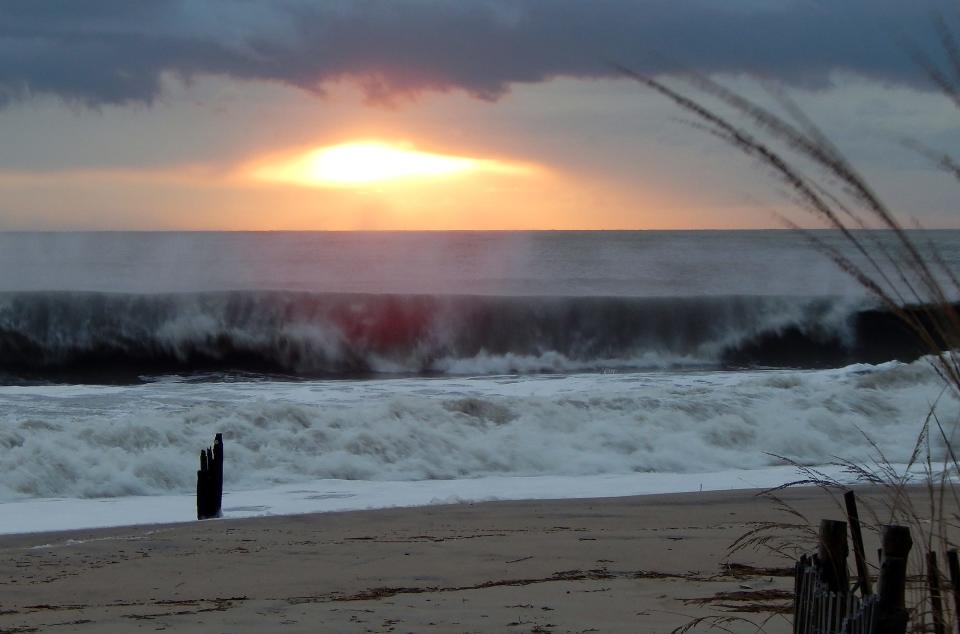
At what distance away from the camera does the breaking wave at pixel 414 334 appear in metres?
28.0

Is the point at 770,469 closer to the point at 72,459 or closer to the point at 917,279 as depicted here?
the point at 72,459

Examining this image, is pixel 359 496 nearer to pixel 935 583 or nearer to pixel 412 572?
pixel 412 572

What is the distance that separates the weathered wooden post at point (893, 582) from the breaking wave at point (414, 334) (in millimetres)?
24210

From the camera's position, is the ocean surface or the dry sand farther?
the ocean surface

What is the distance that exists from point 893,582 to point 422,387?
1785cm

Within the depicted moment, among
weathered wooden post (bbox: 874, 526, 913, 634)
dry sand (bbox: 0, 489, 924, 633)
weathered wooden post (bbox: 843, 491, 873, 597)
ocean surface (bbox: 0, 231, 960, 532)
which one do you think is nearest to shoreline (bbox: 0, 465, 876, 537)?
ocean surface (bbox: 0, 231, 960, 532)

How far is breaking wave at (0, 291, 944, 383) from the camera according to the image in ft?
92.0

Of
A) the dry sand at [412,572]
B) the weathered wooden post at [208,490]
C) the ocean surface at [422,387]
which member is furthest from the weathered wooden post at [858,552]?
the weathered wooden post at [208,490]

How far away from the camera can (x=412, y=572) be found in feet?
23.1

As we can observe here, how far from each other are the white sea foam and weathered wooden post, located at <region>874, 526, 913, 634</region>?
9.95 metres

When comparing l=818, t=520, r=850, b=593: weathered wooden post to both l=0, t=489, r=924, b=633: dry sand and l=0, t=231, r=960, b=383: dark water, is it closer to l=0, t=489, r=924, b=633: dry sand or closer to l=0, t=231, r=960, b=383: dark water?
l=0, t=489, r=924, b=633: dry sand

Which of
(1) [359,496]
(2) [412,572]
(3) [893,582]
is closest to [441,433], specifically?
(1) [359,496]

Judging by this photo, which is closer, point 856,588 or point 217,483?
point 856,588

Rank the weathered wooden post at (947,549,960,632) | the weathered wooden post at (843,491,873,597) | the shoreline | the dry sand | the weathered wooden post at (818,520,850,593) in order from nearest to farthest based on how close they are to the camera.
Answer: the weathered wooden post at (947,549,960,632) < the weathered wooden post at (843,491,873,597) < the weathered wooden post at (818,520,850,593) < the dry sand < the shoreline
